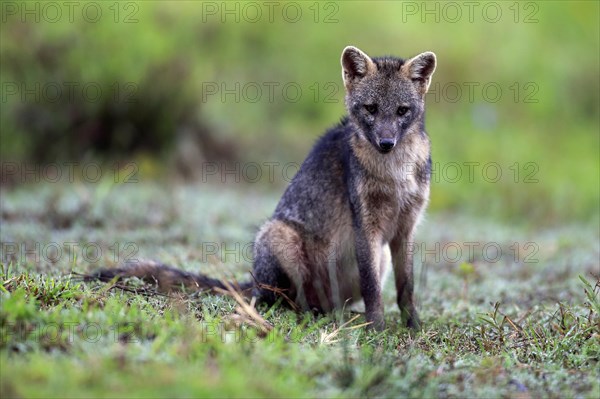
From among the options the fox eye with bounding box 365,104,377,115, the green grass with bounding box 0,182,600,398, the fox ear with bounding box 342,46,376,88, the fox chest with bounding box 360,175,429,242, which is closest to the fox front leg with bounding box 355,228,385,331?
the fox chest with bounding box 360,175,429,242

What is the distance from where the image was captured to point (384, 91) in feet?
18.8

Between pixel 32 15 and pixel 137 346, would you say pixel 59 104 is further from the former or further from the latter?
pixel 137 346

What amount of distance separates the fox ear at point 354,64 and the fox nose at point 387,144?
2.54ft

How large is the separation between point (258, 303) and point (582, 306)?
2.62 m

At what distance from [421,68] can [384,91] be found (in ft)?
1.33

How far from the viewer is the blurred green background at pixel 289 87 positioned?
38.4 feet

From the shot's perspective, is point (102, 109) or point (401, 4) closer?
point (102, 109)

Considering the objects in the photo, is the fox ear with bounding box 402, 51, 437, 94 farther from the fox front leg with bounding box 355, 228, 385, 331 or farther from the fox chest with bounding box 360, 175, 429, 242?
the fox front leg with bounding box 355, 228, 385, 331

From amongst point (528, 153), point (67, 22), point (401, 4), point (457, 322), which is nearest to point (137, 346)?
point (457, 322)

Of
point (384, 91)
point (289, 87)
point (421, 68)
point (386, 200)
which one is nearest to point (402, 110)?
point (384, 91)

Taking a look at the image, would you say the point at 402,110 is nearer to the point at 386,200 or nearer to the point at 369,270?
the point at 386,200

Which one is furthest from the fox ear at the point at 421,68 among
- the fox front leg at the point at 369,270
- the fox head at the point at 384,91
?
the fox front leg at the point at 369,270

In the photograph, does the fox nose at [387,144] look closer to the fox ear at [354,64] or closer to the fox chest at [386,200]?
the fox chest at [386,200]

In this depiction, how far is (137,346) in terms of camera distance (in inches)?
144
